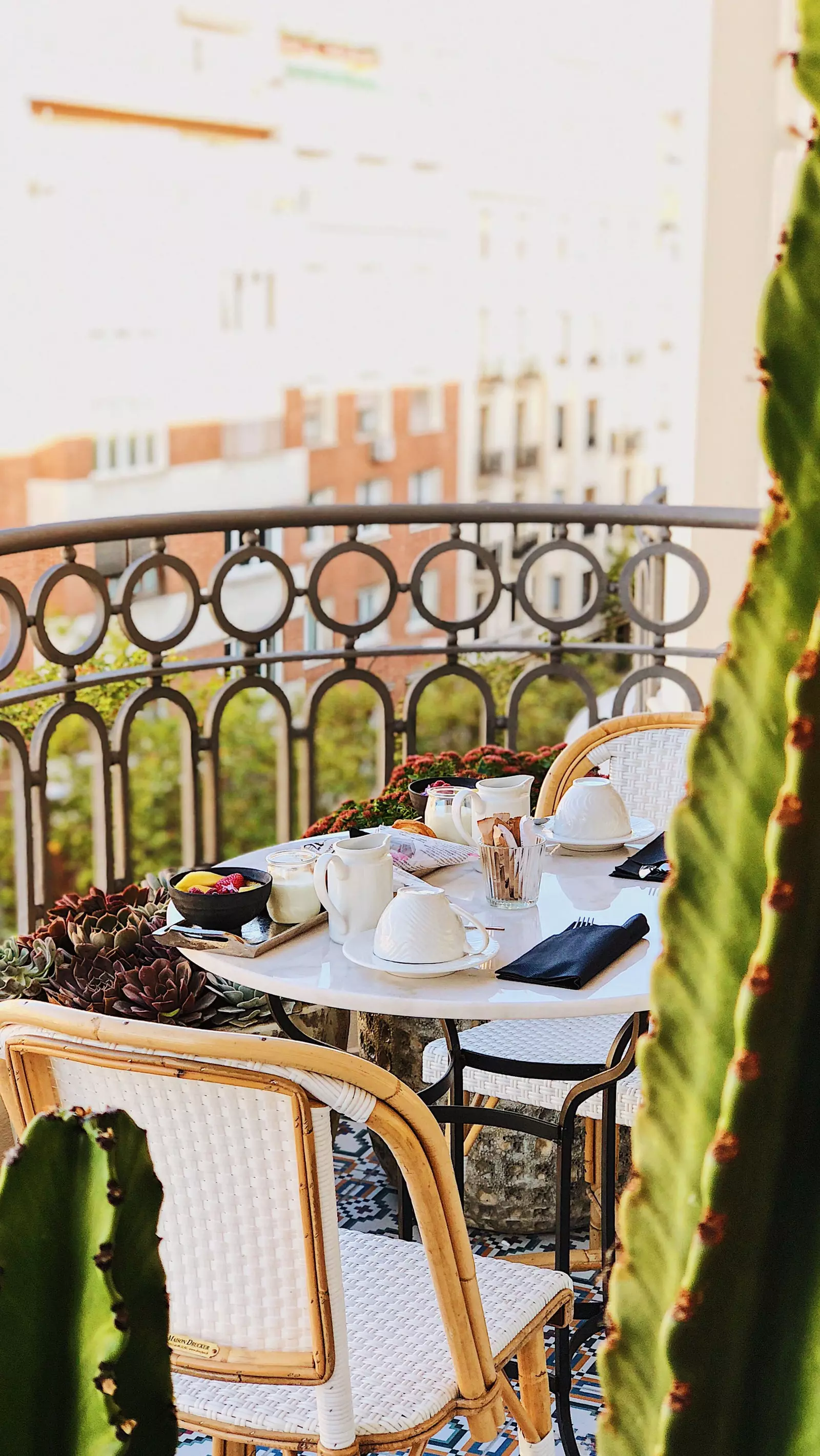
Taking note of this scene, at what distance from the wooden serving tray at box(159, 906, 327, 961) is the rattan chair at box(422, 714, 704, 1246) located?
0.39 meters

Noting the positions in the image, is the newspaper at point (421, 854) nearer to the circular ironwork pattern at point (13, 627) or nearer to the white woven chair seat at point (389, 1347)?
the white woven chair seat at point (389, 1347)

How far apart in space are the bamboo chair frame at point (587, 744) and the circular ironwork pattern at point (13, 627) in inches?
38.1

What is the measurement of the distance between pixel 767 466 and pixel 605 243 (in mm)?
18183

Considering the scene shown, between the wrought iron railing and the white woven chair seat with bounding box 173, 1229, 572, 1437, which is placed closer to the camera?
the white woven chair seat with bounding box 173, 1229, 572, 1437

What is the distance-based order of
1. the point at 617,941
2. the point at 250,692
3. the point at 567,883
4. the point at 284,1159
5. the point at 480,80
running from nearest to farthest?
the point at 284,1159, the point at 617,941, the point at 567,883, the point at 250,692, the point at 480,80

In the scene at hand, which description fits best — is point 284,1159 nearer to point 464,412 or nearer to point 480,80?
point 464,412

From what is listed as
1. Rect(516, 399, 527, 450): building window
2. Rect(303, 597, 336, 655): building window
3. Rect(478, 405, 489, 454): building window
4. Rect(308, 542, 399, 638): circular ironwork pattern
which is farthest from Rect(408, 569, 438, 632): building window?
Rect(308, 542, 399, 638): circular ironwork pattern

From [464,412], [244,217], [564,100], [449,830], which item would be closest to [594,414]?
[464,412]

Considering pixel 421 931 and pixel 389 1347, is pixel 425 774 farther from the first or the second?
pixel 389 1347

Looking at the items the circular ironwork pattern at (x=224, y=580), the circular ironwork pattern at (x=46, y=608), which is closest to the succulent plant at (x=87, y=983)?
the circular ironwork pattern at (x=46, y=608)

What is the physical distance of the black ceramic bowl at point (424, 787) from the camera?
2.16 metres

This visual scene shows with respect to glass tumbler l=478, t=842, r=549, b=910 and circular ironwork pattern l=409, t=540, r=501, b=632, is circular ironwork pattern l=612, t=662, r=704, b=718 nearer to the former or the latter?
circular ironwork pattern l=409, t=540, r=501, b=632

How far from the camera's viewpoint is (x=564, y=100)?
1725 centimetres

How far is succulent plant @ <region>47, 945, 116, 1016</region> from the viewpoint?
2.07 metres
